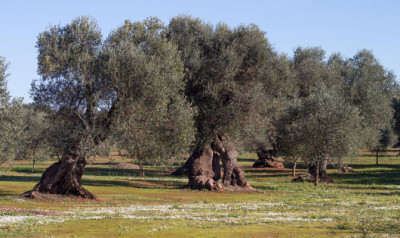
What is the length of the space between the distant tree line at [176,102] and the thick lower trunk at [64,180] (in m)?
0.08

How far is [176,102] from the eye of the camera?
1575 inches

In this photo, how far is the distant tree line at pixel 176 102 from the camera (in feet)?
118

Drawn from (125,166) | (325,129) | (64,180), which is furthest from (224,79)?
(125,166)

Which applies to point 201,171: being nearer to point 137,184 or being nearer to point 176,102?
point 137,184

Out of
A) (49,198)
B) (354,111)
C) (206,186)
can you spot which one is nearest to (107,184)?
(206,186)

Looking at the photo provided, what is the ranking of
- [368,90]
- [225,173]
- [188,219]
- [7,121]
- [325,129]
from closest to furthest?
[188,219], [7,121], [225,173], [325,129], [368,90]

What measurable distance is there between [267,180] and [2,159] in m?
43.2

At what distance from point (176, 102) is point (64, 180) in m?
11.1

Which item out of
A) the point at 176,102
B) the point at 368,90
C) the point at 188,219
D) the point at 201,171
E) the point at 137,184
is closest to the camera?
the point at 188,219

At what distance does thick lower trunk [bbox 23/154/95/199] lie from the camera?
123ft

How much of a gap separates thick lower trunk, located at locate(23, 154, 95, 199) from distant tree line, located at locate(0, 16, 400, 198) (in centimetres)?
8

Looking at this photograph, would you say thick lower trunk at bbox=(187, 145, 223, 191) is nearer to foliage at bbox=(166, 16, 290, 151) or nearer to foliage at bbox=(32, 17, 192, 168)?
foliage at bbox=(166, 16, 290, 151)

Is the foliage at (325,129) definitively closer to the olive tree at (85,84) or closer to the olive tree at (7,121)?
the olive tree at (85,84)

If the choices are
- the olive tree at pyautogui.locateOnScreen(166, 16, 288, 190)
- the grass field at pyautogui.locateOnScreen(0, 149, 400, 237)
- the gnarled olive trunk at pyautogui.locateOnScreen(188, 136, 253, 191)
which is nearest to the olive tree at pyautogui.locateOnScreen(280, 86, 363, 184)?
the olive tree at pyautogui.locateOnScreen(166, 16, 288, 190)
